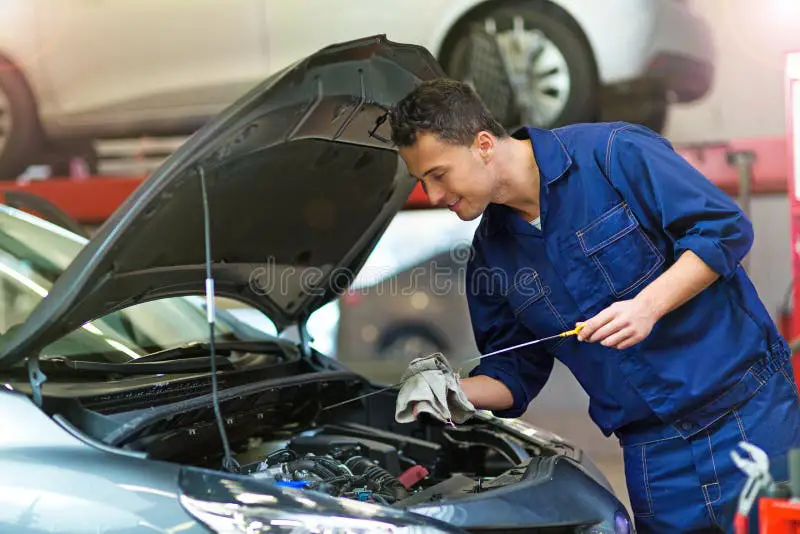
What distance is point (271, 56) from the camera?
519 centimetres

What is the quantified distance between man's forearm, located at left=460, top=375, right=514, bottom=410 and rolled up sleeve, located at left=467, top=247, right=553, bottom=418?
2 centimetres

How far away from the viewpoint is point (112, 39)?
217 inches

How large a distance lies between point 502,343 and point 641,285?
458mm

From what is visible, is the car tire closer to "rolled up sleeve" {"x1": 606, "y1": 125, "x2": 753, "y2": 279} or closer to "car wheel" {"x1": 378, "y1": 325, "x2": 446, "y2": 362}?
"car wheel" {"x1": 378, "y1": 325, "x2": 446, "y2": 362}

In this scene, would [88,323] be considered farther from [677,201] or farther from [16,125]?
[16,125]

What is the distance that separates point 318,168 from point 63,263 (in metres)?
0.81

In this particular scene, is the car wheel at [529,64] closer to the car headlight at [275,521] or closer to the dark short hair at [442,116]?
the dark short hair at [442,116]

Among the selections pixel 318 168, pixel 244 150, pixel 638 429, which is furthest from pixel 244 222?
pixel 638 429

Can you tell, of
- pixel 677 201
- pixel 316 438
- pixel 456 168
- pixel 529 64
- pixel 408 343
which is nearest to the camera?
pixel 677 201

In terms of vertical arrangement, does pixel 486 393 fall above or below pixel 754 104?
below

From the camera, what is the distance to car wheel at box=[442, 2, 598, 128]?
4734 millimetres

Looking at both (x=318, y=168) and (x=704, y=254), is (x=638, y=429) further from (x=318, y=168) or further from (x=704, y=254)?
(x=318, y=168)

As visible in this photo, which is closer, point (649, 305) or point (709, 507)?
point (649, 305)

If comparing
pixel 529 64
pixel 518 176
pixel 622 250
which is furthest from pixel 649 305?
pixel 529 64
